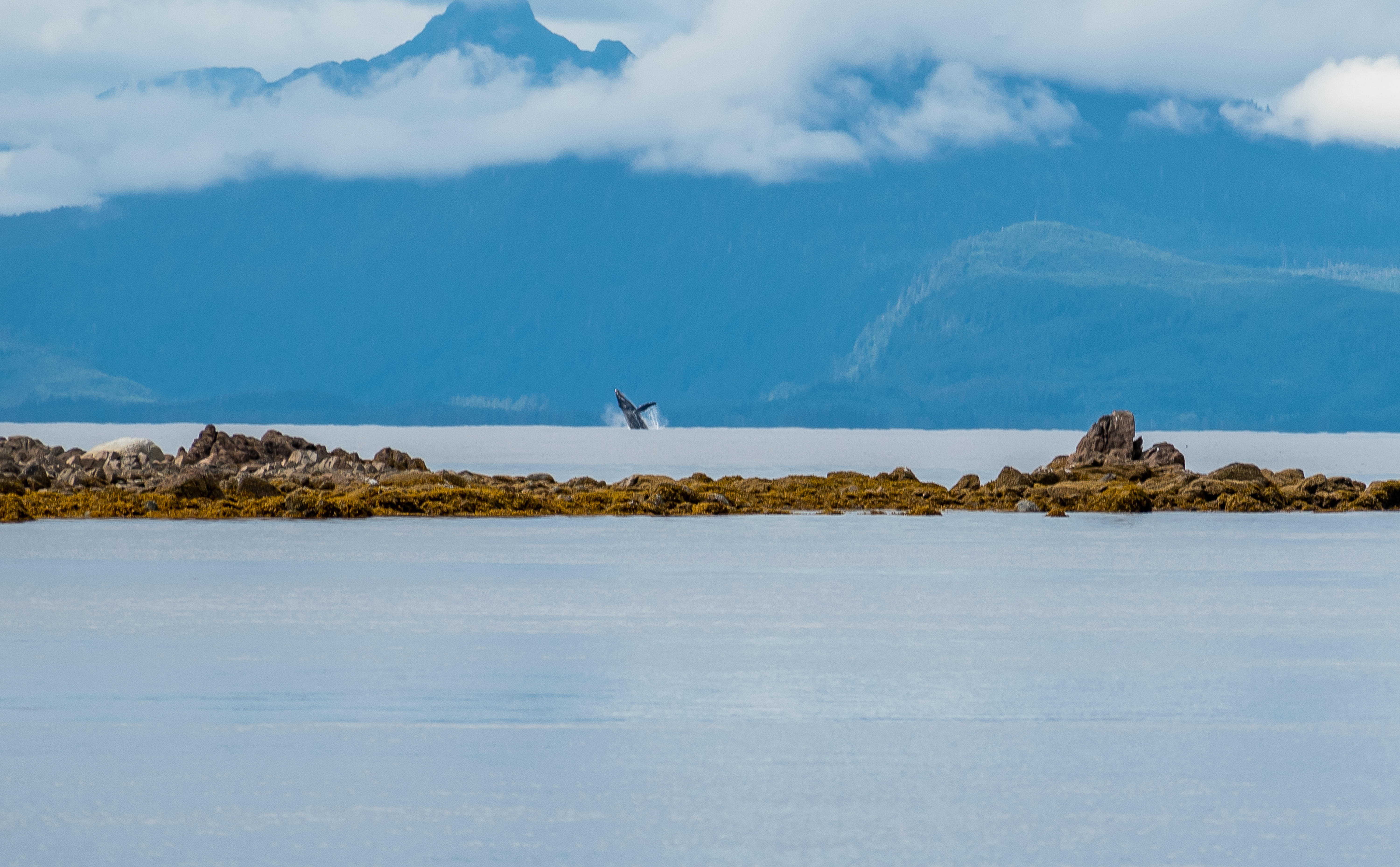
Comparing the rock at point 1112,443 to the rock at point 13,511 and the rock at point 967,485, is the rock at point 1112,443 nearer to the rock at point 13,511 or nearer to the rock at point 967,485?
the rock at point 967,485

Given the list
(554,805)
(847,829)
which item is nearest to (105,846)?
(554,805)

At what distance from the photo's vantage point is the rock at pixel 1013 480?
4503cm

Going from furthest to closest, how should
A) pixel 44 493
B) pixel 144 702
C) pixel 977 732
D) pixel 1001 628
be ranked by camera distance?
pixel 44 493, pixel 1001 628, pixel 144 702, pixel 977 732

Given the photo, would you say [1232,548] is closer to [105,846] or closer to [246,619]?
[246,619]

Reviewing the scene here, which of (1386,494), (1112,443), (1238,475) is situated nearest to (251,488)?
(1238,475)

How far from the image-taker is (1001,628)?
1809 centimetres

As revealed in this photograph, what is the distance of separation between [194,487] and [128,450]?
15804mm

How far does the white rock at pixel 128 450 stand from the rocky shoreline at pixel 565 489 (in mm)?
157

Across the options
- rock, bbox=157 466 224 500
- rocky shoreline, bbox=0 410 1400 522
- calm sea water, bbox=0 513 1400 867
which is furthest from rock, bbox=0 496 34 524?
calm sea water, bbox=0 513 1400 867

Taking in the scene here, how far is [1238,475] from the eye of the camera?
45.8 meters

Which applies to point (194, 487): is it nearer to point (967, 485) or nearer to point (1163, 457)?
point (967, 485)

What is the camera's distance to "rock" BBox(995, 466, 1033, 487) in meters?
45.0

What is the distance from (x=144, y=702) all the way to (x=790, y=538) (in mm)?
19931

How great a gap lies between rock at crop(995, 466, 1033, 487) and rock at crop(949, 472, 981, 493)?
0.55 meters
